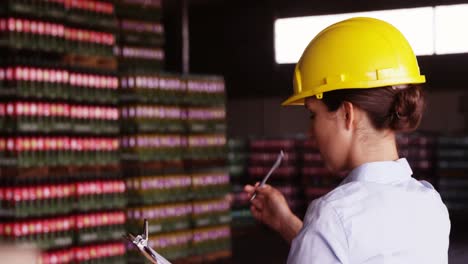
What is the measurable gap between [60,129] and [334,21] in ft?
33.6

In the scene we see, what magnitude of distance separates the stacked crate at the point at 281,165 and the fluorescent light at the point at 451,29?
11.2 feet

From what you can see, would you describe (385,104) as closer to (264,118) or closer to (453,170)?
(453,170)

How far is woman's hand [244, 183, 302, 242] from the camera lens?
220cm

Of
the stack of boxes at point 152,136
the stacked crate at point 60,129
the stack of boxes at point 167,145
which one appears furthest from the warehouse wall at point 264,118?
the stacked crate at point 60,129

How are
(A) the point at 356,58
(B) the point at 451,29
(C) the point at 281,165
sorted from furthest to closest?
(C) the point at 281,165, (B) the point at 451,29, (A) the point at 356,58

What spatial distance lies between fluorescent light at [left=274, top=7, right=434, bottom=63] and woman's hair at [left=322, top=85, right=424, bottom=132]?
45.7ft

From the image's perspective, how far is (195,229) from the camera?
384 inches

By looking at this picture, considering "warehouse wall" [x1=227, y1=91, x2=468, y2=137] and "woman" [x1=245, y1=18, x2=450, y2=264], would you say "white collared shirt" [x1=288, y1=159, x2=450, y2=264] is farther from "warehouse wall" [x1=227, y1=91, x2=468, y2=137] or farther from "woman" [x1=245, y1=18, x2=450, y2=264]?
"warehouse wall" [x1=227, y1=91, x2=468, y2=137]

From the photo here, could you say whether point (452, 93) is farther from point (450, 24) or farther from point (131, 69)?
point (131, 69)

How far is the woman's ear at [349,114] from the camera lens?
1.85 meters

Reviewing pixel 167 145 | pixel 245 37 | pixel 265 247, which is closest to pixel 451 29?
pixel 245 37

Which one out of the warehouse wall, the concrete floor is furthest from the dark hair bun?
the warehouse wall

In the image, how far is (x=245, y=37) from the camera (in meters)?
17.8

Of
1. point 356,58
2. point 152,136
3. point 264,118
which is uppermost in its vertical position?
point 356,58
